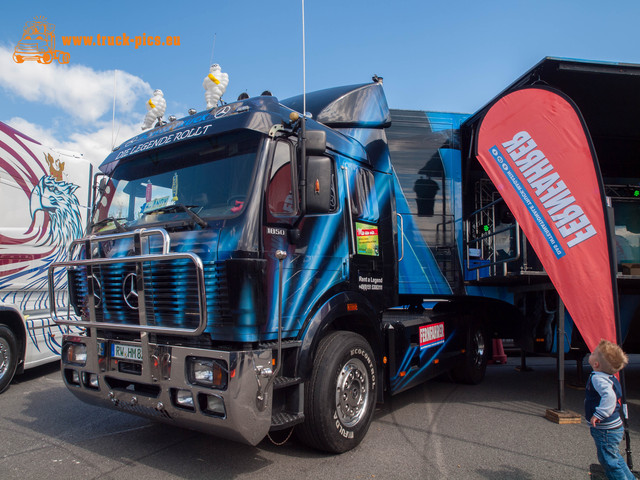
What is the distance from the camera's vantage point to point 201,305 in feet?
10.5

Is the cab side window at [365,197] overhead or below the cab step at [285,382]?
overhead

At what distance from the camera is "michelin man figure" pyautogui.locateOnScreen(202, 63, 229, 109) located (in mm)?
5039

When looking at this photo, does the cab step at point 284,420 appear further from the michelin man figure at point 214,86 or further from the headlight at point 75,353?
the michelin man figure at point 214,86

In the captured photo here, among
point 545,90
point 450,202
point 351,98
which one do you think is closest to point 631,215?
point 450,202

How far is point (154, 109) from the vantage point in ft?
18.0

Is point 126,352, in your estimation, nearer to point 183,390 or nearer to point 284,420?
point 183,390

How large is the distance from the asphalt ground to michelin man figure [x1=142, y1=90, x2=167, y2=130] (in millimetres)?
3429

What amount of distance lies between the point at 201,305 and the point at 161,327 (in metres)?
0.43

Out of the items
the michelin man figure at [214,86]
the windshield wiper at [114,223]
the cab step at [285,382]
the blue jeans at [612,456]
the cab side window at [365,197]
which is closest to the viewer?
the blue jeans at [612,456]

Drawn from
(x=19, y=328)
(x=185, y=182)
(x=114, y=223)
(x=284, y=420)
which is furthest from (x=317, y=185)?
(x=19, y=328)

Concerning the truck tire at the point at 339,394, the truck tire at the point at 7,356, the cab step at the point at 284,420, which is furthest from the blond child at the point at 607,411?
the truck tire at the point at 7,356

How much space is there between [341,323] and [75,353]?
7.95ft

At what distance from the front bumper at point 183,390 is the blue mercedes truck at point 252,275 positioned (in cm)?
1

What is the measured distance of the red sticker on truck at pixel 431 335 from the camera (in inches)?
223
